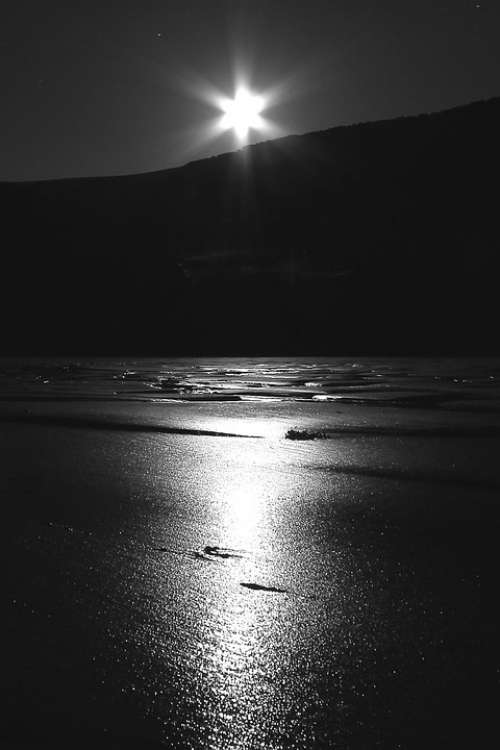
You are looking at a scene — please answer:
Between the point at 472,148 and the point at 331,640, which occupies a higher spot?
the point at 472,148

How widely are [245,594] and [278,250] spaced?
234 feet

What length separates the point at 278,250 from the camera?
72125mm

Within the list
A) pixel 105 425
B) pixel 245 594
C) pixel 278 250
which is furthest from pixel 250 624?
pixel 278 250

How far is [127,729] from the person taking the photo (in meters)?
1.44

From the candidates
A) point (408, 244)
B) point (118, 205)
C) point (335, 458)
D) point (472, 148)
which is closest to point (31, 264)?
point (118, 205)

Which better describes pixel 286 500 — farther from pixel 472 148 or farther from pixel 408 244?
pixel 472 148

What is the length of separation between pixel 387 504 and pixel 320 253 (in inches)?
2707

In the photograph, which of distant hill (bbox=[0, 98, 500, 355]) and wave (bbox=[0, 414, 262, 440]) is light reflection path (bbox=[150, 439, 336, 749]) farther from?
distant hill (bbox=[0, 98, 500, 355])

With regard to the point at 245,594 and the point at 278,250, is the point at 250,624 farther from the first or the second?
the point at 278,250

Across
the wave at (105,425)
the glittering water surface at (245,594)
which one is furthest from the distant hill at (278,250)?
the glittering water surface at (245,594)

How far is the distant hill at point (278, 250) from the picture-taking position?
183ft

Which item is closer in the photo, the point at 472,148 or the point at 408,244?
the point at 408,244

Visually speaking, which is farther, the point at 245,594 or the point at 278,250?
the point at 278,250

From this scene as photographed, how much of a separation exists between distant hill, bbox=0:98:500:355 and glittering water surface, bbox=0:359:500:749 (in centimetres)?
4502
